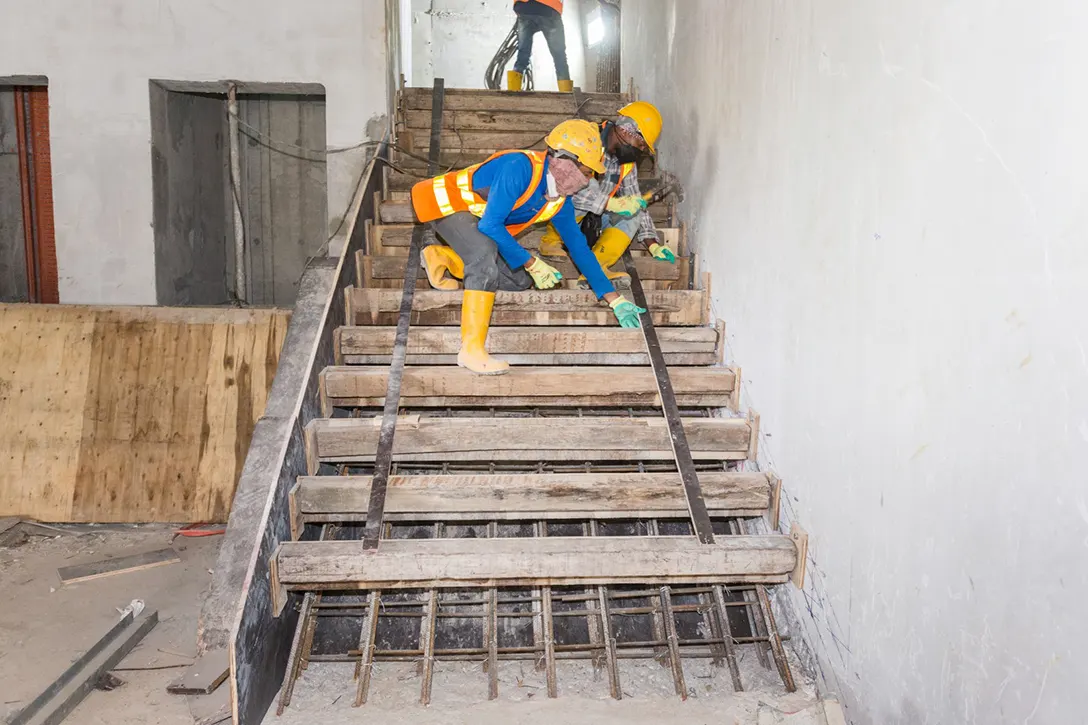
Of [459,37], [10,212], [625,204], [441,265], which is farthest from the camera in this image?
[459,37]

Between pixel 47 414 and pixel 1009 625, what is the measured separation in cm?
508

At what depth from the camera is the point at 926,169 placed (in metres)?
2.00

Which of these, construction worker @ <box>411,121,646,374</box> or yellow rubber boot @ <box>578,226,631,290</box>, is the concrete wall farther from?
yellow rubber boot @ <box>578,226,631,290</box>

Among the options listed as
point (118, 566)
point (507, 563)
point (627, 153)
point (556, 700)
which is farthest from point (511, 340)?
point (118, 566)

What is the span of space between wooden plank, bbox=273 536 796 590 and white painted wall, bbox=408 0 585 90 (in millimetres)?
9912

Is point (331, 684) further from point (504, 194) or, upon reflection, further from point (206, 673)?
point (504, 194)

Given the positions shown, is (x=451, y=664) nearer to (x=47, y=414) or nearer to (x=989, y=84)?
(x=989, y=84)

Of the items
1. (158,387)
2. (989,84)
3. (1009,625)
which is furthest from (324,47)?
(1009,625)

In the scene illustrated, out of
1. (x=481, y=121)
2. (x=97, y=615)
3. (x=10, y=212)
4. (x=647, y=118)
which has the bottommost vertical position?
(x=97, y=615)

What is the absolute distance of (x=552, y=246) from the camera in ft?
15.1

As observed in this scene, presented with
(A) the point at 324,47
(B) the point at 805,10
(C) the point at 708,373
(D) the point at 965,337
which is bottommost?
(C) the point at 708,373

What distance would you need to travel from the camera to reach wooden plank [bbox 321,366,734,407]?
3.50 meters

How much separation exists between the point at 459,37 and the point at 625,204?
27.5ft

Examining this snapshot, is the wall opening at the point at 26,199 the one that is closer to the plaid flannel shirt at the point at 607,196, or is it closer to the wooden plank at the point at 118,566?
the wooden plank at the point at 118,566
